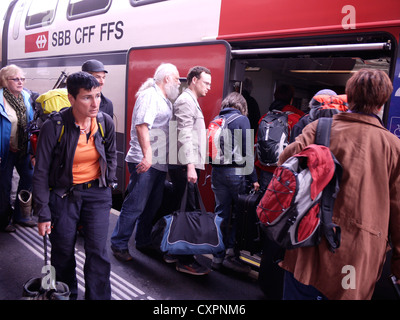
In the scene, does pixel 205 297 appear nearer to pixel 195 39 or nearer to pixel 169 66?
pixel 169 66

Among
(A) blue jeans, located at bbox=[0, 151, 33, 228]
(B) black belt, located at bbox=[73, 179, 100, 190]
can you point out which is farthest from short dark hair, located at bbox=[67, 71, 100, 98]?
(A) blue jeans, located at bbox=[0, 151, 33, 228]

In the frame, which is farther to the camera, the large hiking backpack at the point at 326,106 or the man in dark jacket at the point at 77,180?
the large hiking backpack at the point at 326,106

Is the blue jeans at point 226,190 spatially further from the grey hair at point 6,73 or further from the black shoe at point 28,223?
the grey hair at point 6,73

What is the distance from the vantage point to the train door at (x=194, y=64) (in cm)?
345

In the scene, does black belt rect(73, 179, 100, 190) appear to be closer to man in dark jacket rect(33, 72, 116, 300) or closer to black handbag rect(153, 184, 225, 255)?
man in dark jacket rect(33, 72, 116, 300)

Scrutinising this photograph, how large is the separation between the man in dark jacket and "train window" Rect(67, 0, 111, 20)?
3203 millimetres

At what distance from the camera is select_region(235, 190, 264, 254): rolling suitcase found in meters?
3.04

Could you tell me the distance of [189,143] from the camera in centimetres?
301

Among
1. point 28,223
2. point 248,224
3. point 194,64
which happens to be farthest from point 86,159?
point 28,223

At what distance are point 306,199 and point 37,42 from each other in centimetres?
627

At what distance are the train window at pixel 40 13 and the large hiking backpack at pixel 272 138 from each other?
4.63 metres

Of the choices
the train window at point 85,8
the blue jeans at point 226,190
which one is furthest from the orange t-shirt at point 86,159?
the train window at point 85,8

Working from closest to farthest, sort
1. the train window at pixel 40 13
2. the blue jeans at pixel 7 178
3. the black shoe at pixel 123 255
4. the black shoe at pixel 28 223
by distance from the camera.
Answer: the black shoe at pixel 123 255 → the blue jeans at pixel 7 178 → the black shoe at pixel 28 223 → the train window at pixel 40 13

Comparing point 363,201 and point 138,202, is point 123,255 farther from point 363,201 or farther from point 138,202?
point 363,201
